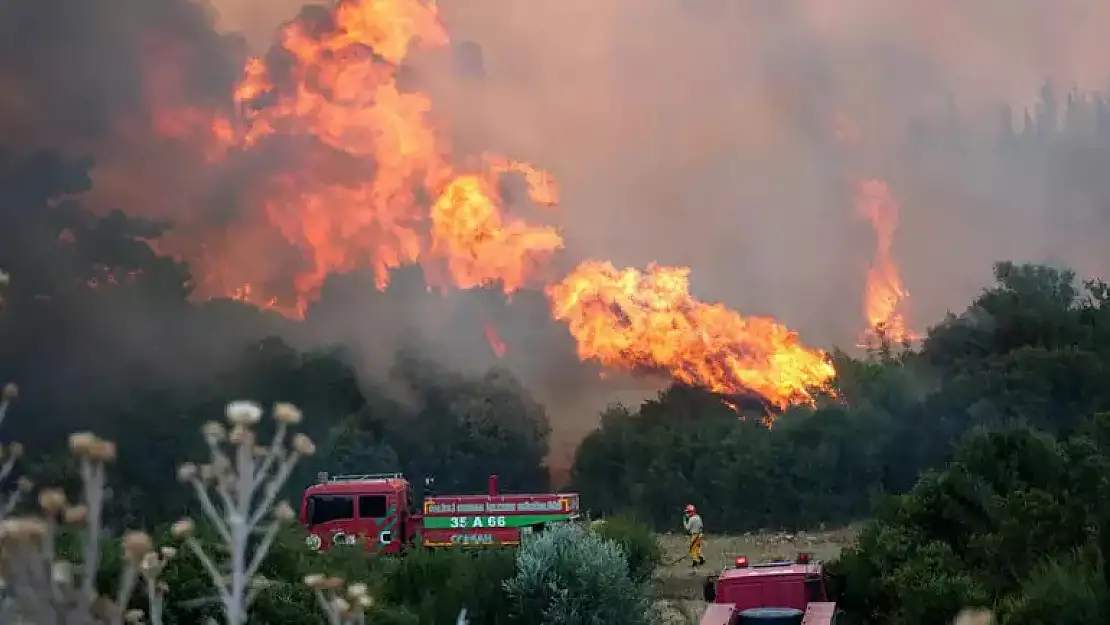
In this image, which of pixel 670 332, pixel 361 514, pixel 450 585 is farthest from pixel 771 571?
pixel 670 332

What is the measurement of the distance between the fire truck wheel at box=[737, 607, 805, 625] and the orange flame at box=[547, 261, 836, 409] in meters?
23.9

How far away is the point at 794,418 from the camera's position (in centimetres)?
3475

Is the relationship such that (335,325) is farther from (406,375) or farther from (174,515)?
(174,515)

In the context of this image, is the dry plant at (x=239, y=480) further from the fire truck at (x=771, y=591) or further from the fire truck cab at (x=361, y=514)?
the fire truck cab at (x=361, y=514)

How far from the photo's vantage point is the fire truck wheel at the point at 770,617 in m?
11.2

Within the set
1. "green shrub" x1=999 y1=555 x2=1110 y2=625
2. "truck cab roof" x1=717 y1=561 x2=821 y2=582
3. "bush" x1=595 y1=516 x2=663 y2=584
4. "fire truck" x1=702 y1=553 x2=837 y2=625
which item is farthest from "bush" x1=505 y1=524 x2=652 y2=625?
"green shrub" x1=999 y1=555 x2=1110 y2=625

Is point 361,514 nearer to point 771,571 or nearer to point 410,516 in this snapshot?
point 410,516

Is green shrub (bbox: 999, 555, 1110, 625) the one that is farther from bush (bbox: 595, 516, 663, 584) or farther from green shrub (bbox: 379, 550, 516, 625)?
bush (bbox: 595, 516, 663, 584)

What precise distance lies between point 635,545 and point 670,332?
17.8m

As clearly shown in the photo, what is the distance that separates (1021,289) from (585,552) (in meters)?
26.9

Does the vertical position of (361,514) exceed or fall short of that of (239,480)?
it exceeds it

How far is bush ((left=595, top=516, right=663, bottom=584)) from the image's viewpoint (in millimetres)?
17453

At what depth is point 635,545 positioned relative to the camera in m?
18.0

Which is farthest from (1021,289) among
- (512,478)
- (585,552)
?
(585,552)
